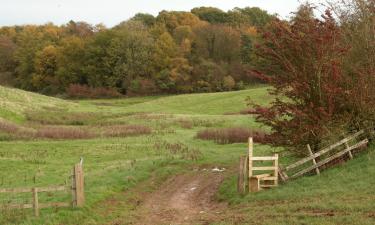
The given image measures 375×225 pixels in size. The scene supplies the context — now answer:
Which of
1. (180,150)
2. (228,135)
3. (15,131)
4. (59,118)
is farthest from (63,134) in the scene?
(228,135)

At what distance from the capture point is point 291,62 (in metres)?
21.7

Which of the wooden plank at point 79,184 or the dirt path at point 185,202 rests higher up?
the wooden plank at point 79,184

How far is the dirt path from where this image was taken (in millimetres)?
16828

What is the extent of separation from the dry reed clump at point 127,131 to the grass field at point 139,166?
94 millimetres

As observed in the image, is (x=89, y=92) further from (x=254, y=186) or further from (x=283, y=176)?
(x=254, y=186)

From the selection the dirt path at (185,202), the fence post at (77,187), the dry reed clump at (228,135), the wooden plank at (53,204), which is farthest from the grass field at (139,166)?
the dry reed clump at (228,135)

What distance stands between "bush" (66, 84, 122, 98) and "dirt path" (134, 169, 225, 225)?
237ft

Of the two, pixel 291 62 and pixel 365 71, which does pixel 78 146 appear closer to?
pixel 291 62

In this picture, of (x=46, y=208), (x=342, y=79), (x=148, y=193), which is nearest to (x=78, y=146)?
(x=148, y=193)

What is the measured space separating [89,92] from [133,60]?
10.7 m

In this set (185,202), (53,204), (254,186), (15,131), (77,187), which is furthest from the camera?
(15,131)

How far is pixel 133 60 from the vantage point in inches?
3895

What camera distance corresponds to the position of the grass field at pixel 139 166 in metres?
15.7

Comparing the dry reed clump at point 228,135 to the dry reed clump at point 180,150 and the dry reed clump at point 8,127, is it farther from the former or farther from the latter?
the dry reed clump at point 8,127
